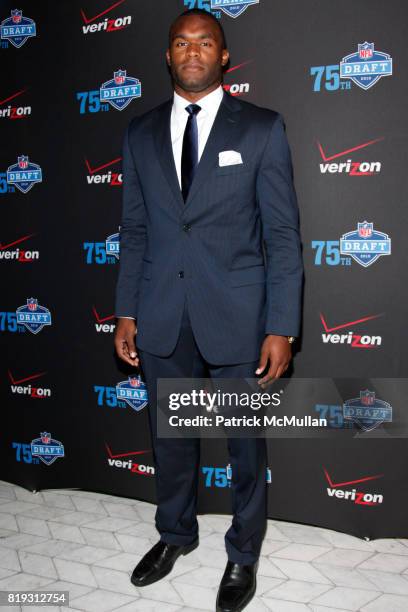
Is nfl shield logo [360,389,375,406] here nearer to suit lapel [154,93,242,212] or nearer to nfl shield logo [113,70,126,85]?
suit lapel [154,93,242,212]

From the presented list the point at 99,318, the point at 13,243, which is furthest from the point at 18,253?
the point at 99,318

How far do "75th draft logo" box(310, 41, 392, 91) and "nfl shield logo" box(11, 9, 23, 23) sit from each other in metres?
1.62

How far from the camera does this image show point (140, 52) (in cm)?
283

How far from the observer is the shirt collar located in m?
2.23

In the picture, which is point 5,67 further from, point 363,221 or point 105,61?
point 363,221

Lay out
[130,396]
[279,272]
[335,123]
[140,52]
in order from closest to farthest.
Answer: [279,272] < [335,123] < [140,52] < [130,396]

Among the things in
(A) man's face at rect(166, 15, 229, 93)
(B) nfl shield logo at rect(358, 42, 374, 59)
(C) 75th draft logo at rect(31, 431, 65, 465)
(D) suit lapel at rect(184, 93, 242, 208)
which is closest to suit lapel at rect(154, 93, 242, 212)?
(D) suit lapel at rect(184, 93, 242, 208)

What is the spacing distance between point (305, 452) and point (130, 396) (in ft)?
3.19

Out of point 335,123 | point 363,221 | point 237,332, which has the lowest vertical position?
point 237,332

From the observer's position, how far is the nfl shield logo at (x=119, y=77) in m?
2.88

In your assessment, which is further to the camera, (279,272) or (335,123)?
(335,123)

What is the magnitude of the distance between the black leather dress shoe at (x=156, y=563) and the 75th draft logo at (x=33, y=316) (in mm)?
1381

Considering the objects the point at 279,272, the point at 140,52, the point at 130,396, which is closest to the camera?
the point at 279,272

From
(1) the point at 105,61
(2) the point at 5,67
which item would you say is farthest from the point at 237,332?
(2) the point at 5,67
